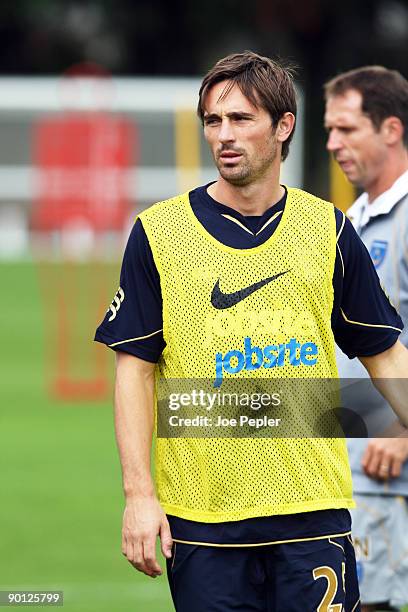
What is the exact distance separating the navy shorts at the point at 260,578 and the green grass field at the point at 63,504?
304 centimetres

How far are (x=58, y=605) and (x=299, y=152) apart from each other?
26.3m

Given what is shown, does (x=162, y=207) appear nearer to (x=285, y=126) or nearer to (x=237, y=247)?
(x=237, y=247)

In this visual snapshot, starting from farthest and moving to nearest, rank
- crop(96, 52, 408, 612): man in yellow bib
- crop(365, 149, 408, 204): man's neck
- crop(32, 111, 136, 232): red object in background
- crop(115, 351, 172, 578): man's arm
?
1. crop(32, 111, 136, 232): red object in background
2. crop(365, 149, 408, 204): man's neck
3. crop(96, 52, 408, 612): man in yellow bib
4. crop(115, 351, 172, 578): man's arm

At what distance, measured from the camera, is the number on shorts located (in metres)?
4.23

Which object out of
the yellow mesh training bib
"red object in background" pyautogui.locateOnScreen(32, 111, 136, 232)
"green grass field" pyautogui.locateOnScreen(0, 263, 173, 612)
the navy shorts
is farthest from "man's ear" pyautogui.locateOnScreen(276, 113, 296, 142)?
"red object in background" pyautogui.locateOnScreen(32, 111, 136, 232)

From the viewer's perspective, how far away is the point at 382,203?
5.46 metres

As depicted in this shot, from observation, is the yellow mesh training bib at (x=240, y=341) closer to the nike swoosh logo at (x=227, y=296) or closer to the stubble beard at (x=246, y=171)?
the nike swoosh logo at (x=227, y=296)

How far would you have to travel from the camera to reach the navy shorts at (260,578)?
4199mm

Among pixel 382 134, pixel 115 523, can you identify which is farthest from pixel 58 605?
pixel 382 134

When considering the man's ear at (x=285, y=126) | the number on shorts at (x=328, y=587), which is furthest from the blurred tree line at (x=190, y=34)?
the number on shorts at (x=328, y=587)

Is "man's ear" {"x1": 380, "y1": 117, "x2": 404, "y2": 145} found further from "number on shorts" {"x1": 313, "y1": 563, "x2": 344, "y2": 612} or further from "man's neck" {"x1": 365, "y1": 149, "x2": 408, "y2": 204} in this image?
"number on shorts" {"x1": 313, "y1": 563, "x2": 344, "y2": 612}

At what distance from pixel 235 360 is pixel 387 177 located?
1684mm

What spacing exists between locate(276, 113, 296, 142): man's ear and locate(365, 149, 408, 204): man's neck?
1.25 meters

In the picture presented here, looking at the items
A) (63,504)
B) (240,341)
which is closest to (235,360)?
(240,341)
